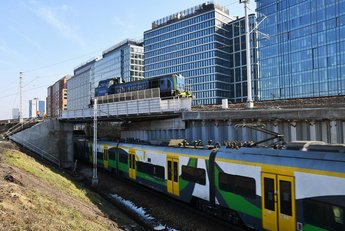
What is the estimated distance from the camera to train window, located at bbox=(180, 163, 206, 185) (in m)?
17.6

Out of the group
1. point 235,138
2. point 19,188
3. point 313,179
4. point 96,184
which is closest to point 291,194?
point 313,179

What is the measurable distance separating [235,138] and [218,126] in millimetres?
1896

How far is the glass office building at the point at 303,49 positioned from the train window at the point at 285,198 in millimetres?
88583

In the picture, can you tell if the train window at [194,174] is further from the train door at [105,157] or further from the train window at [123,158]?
the train door at [105,157]

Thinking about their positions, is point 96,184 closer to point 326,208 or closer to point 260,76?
point 326,208

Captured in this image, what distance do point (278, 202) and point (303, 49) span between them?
99177 mm

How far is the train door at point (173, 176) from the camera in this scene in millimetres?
20231

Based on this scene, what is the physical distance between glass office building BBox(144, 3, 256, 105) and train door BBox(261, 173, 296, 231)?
373ft

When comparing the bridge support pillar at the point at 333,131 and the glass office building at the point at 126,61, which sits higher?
the glass office building at the point at 126,61

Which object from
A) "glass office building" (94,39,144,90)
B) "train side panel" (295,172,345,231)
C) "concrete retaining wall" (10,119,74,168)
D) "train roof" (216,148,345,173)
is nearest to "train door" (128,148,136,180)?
"train roof" (216,148,345,173)

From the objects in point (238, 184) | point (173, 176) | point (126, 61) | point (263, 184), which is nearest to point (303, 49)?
point (126, 61)

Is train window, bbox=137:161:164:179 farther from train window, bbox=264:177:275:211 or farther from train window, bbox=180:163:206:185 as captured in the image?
train window, bbox=264:177:275:211

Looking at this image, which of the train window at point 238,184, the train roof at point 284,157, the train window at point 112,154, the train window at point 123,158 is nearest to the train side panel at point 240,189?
the train window at point 238,184

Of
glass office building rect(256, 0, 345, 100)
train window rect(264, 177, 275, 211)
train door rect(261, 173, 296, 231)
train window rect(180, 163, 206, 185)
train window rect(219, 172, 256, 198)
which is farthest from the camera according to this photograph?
glass office building rect(256, 0, 345, 100)
